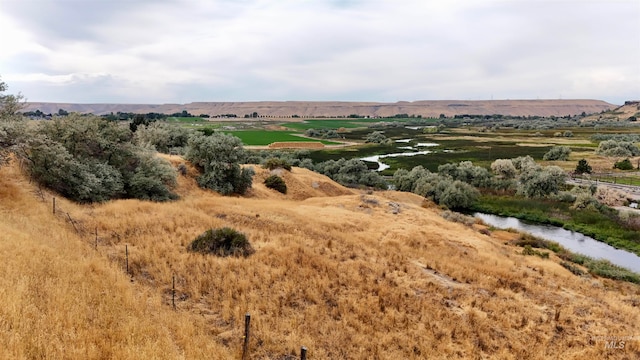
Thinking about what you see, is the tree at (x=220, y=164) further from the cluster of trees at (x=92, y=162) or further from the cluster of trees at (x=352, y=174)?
the cluster of trees at (x=352, y=174)

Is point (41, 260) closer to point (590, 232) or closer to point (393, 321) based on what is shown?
point (393, 321)

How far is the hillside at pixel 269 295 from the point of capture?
24.1 feet

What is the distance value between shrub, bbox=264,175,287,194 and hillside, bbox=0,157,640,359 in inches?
737

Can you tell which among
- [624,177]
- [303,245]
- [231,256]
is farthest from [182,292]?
[624,177]

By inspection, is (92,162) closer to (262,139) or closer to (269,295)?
(269,295)

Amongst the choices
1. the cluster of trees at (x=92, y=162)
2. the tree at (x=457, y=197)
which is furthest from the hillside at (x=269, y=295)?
the tree at (x=457, y=197)

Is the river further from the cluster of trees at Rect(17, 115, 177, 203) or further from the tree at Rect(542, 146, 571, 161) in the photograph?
the tree at Rect(542, 146, 571, 161)

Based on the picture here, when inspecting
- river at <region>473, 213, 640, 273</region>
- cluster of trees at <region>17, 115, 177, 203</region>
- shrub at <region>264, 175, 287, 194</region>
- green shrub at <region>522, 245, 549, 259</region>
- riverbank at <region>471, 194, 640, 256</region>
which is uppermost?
cluster of trees at <region>17, 115, 177, 203</region>

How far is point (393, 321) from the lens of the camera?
35.4ft

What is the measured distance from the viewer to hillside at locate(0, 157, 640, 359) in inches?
289

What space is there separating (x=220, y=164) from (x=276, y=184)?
7.01 metres

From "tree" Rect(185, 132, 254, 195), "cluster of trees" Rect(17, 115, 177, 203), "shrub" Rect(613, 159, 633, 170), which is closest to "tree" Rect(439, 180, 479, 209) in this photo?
"tree" Rect(185, 132, 254, 195)

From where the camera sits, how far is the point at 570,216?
39.2m

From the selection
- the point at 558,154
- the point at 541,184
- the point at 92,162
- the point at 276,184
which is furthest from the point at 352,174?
the point at 558,154
